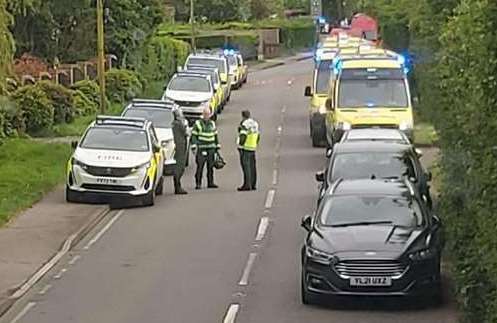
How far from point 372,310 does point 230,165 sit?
19554 millimetres

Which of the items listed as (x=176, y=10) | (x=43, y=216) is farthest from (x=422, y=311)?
(x=176, y=10)

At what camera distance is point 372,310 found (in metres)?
17.8

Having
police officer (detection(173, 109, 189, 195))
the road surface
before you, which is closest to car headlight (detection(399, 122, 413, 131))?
the road surface

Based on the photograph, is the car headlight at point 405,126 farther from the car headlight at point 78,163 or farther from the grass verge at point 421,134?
the car headlight at point 78,163

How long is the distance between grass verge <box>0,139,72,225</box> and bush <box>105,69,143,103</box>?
44.3 ft

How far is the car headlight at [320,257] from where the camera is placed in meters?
17.4

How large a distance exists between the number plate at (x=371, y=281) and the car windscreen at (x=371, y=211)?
1155 mm

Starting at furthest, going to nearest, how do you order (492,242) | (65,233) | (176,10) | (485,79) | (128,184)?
(176,10), (128,184), (65,233), (492,242), (485,79)

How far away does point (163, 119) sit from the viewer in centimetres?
3625

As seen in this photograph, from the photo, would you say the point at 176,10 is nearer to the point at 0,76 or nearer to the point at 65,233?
the point at 0,76

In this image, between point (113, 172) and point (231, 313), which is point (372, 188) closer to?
point (231, 313)

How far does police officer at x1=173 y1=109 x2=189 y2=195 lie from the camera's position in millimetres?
31656

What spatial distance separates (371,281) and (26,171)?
17596 millimetres

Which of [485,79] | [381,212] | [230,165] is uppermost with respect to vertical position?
[485,79]
